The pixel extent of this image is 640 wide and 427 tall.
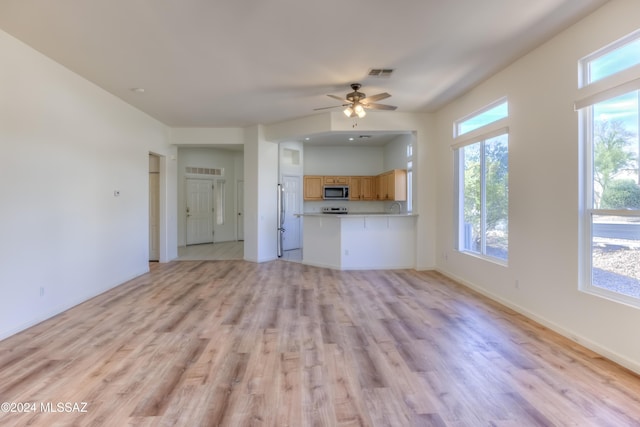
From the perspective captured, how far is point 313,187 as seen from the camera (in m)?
8.67

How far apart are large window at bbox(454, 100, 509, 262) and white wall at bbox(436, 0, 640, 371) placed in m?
0.23

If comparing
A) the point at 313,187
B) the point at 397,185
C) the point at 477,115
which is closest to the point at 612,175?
the point at 477,115

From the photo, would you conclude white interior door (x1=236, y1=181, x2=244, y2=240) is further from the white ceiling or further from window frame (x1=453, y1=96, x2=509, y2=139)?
window frame (x1=453, y1=96, x2=509, y2=139)

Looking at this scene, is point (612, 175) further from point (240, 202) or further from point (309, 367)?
point (240, 202)

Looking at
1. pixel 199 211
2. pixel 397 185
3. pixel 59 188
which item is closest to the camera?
pixel 59 188

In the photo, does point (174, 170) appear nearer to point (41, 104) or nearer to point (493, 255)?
point (41, 104)

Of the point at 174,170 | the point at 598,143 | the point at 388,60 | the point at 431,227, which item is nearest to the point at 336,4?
the point at 388,60

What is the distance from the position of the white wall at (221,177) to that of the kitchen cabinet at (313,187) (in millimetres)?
2662

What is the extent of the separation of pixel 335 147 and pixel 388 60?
527cm

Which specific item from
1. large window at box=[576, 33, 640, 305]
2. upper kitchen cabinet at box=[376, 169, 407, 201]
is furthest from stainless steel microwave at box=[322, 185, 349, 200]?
large window at box=[576, 33, 640, 305]

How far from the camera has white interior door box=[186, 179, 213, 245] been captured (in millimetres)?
9039

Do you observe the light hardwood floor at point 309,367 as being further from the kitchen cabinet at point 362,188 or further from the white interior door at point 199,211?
the white interior door at point 199,211

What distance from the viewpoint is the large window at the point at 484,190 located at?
4016 mm

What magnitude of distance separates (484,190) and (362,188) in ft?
→ 14.7
